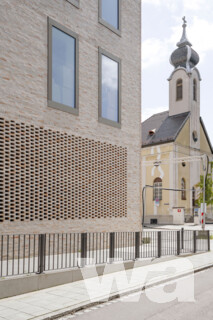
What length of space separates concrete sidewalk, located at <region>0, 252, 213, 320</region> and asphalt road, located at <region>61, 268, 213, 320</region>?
0.88 feet

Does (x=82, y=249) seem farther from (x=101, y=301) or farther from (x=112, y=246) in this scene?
(x=101, y=301)

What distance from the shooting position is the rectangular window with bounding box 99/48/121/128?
675 inches

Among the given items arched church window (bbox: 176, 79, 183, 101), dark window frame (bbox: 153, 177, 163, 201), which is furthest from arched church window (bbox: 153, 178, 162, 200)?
arched church window (bbox: 176, 79, 183, 101)

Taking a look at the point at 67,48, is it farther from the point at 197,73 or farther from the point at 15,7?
the point at 197,73

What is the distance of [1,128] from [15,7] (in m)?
4.63

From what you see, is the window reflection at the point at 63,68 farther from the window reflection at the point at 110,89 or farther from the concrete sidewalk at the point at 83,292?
the concrete sidewalk at the point at 83,292

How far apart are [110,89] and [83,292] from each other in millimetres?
11519

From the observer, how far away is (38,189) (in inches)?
533

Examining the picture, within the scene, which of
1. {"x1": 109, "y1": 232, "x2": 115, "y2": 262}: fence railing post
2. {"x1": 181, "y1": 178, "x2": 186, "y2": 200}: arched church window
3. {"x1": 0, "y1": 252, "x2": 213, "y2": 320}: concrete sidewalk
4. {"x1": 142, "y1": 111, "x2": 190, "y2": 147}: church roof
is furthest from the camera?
{"x1": 142, "y1": 111, "x2": 190, "y2": 147}: church roof

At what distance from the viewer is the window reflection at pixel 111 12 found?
17688 mm

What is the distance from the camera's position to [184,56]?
51.0m

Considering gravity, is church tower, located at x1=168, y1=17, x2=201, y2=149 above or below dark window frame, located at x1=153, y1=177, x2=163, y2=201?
above

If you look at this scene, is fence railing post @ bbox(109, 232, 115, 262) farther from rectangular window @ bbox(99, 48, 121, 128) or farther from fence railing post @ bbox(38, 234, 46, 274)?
rectangular window @ bbox(99, 48, 121, 128)

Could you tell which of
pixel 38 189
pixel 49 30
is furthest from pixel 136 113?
pixel 38 189
